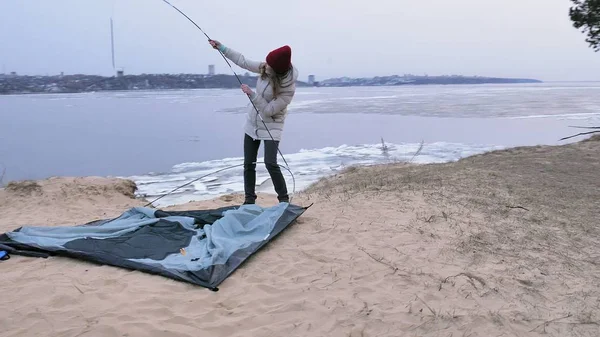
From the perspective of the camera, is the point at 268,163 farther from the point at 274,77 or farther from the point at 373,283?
the point at 373,283

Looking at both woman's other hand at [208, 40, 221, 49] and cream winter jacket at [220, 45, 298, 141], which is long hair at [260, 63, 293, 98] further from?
woman's other hand at [208, 40, 221, 49]

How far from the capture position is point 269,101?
4781mm

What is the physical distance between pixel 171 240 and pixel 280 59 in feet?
6.40

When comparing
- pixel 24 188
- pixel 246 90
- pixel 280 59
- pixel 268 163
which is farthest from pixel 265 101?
pixel 24 188

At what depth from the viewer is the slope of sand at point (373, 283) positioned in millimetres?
2912

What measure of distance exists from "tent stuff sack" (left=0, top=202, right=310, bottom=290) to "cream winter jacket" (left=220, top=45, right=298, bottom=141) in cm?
78

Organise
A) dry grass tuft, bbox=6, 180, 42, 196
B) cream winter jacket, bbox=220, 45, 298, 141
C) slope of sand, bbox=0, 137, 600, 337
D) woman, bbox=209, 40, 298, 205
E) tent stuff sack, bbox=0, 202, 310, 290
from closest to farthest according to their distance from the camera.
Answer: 1. slope of sand, bbox=0, 137, 600, 337
2. tent stuff sack, bbox=0, 202, 310, 290
3. woman, bbox=209, 40, 298, 205
4. cream winter jacket, bbox=220, 45, 298, 141
5. dry grass tuft, bbox=6, 180, 42, 196

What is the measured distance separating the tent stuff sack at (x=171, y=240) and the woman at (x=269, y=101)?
0.51 meters

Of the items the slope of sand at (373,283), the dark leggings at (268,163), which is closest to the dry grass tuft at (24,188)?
the slope of sand at (373,283)

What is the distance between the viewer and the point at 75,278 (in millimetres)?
3461

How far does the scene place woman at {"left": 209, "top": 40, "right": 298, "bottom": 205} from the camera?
15.0 ft

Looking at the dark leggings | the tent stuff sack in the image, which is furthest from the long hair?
the tent stuff sack

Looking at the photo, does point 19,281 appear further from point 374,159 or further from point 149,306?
point 374,159

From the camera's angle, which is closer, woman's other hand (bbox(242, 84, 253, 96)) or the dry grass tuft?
woman's other hand (bbox(242, 84, 253, 96))
